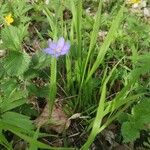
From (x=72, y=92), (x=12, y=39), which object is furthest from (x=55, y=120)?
(x=12, y=39)

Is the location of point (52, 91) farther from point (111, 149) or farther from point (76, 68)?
point (111, 149)

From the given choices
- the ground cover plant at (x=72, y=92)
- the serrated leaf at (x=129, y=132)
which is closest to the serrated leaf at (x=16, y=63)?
the ground cover plant at (x=72, y=92)

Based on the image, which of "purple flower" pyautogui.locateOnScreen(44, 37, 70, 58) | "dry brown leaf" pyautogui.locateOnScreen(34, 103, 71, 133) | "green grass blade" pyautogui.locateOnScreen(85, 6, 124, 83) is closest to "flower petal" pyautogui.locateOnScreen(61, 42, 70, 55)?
"purple flower" pyautogui.locateOnScreen(44, 37, 70, 58)

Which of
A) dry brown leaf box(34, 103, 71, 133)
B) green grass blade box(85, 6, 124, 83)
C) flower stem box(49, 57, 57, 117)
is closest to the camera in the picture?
flower stem box(49, 57, 57, 117)

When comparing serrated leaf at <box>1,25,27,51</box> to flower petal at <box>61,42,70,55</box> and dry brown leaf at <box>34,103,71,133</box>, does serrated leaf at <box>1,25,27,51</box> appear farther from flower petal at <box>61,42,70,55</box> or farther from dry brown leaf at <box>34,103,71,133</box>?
dry brown leaf at <box>34,103,71,133</box>

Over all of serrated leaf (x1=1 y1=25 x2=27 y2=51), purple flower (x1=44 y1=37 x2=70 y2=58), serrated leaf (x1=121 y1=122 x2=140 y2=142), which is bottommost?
serrated leaf (x1=121 y1=122 x2=140 y2=142)

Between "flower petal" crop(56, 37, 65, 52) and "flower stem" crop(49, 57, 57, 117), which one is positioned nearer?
"flower stem" crop(49, 57, 57, 117)

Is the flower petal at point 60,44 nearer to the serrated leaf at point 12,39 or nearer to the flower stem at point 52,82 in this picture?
the flower stem at point 52,82

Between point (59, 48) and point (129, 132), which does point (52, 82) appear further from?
point (129, 132)
